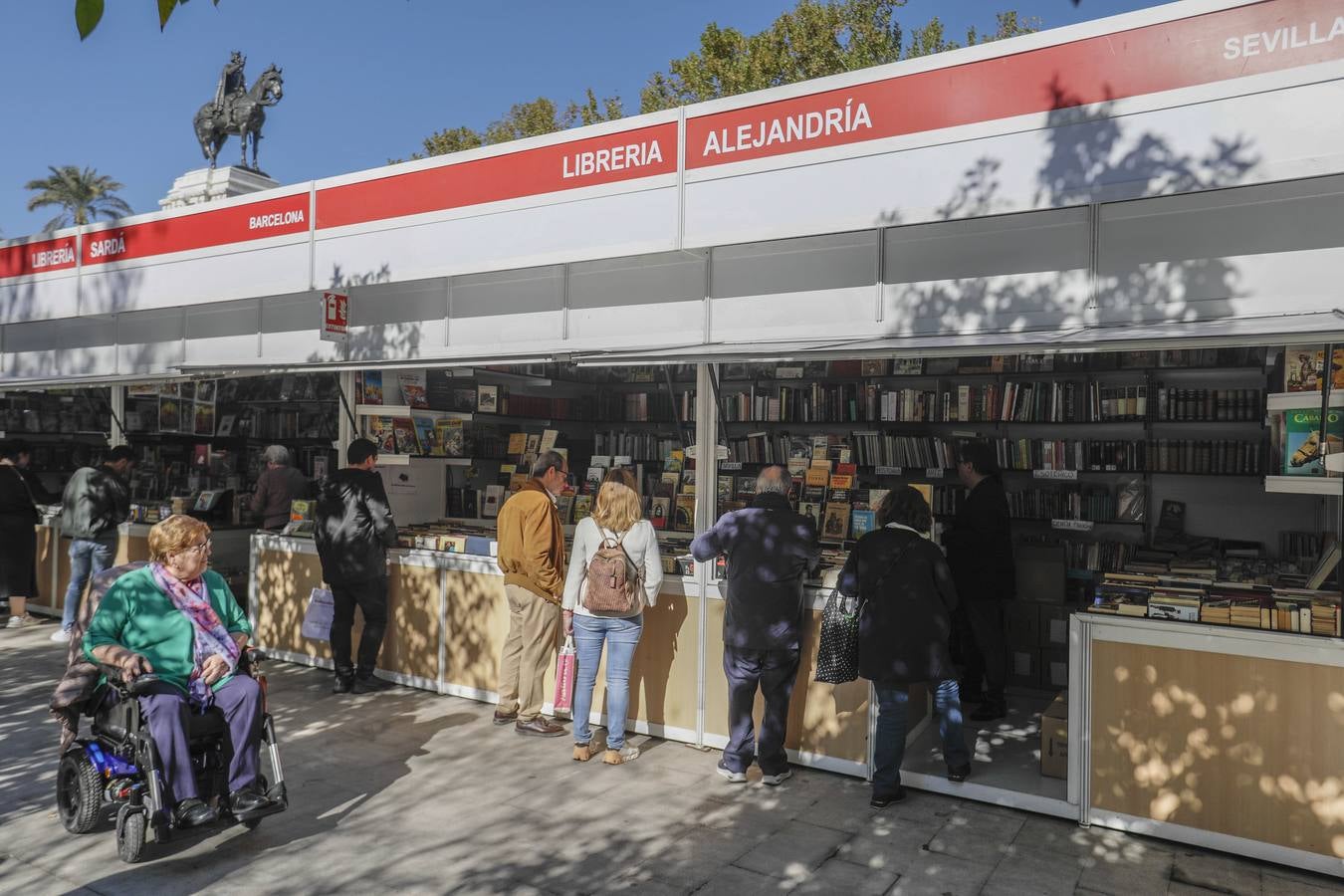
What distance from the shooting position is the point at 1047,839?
4.19m

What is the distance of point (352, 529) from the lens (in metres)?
6.32

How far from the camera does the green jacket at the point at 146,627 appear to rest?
383 cm

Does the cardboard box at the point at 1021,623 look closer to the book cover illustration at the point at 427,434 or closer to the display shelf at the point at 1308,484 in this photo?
the display shelf at the point at 1308,484

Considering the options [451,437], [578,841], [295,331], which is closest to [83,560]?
[295,331]

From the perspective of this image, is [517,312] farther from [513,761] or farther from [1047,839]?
[1047,839]

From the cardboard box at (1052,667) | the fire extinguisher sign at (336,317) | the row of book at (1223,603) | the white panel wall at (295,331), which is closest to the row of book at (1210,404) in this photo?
the cardboard box at (1052,667)

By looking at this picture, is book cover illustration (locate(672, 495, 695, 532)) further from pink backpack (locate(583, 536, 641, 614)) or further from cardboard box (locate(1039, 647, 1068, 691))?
cardboard box (locate(1039, 647, 1068, 691))

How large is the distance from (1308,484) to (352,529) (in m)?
5.47

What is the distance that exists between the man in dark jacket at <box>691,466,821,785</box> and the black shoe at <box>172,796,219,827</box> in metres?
2.41

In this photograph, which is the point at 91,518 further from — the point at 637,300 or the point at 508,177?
the point at 637,300

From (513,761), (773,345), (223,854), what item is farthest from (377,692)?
(773,345)

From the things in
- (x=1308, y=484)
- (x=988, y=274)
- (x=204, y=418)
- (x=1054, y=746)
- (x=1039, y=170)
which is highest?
(x=1039, y=170)

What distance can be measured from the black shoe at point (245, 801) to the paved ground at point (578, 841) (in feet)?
0.80

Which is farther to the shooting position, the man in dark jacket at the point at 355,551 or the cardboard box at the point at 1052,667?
the cardboard box at the point at 1052,667
